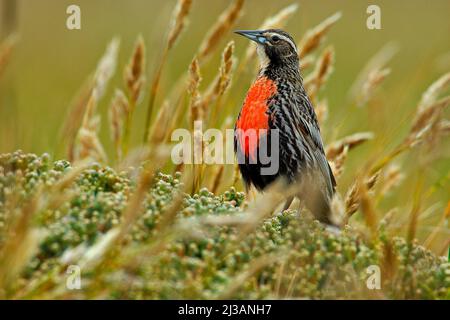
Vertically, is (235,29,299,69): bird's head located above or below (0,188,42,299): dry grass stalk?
above

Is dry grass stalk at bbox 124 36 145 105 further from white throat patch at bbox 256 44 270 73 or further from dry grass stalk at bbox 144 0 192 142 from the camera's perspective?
white throat patch at bbox 256 44 270 73

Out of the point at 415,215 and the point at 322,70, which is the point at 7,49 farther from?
the point at 322,70

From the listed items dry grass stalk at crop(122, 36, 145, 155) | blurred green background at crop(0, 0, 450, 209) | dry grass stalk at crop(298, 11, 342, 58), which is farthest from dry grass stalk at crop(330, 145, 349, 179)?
blurred green background at crop(0, 0, 450, 209)

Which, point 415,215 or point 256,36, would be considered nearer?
point 415,215

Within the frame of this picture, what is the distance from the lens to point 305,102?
498 cm

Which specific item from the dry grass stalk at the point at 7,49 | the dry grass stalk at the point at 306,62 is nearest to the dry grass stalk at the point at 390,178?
the dry grass stalk at the point at 306,62

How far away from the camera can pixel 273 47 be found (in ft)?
17.0

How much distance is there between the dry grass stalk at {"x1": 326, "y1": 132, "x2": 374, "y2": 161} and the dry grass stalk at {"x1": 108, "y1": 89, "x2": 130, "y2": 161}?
3.65 feet

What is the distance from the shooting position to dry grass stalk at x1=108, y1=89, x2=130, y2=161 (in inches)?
185

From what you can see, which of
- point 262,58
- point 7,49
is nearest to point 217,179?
point 262,58

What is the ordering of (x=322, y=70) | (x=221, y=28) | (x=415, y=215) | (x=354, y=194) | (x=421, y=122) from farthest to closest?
1. (x=322, y=70)
2. (x=221, y=28)
3. (x=421, y=122)
4. (x=354, y=194)
5. (x=415, y=215)

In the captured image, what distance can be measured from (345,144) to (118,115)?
1.22m

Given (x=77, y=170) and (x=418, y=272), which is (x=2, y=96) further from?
(x=418, y=272)

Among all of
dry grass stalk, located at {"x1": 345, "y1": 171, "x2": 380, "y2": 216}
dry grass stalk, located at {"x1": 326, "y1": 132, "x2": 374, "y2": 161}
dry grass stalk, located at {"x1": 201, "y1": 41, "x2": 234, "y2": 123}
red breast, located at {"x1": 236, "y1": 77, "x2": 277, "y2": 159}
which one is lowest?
dry grass stalk, located at {"x1": 345, "y1": 171, "x2": 380, "y2": 216}
